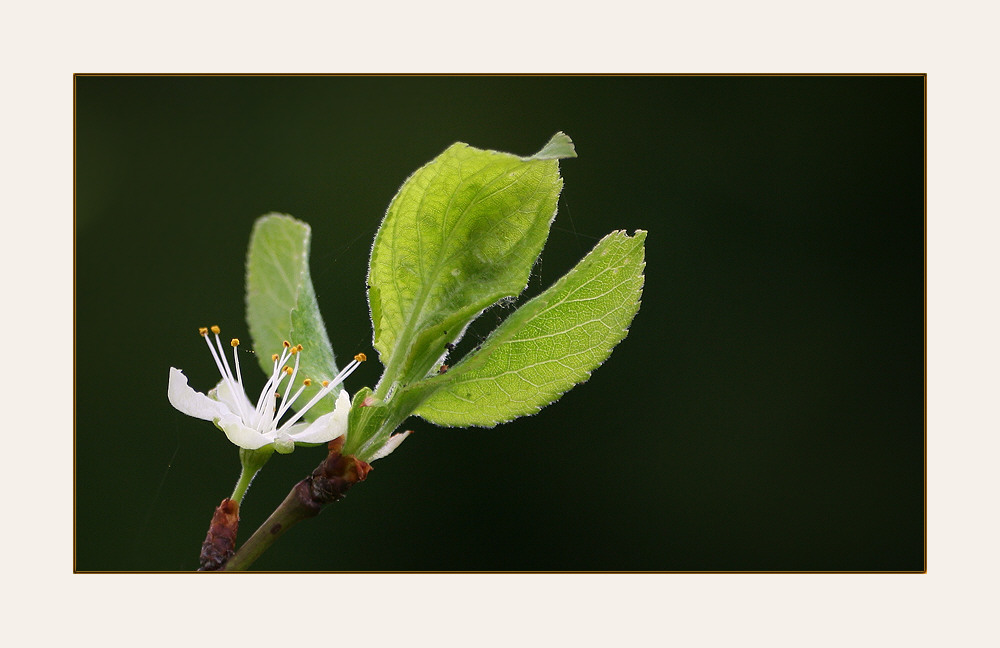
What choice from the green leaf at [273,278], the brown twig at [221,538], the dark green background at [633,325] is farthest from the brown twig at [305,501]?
the dark green background at [633,325]

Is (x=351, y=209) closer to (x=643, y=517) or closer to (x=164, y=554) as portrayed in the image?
(x=164, y=554)

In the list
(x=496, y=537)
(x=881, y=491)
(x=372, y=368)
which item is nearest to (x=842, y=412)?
(x=881, y=491)

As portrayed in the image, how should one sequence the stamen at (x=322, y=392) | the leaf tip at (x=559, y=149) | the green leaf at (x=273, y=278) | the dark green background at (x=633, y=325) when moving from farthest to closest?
the dark green background at (x=633, y=325) → the green leaf at (x=273, y=278) → the stamen at (x=322, y=392) → the leaf tip at (x=559, y=149)

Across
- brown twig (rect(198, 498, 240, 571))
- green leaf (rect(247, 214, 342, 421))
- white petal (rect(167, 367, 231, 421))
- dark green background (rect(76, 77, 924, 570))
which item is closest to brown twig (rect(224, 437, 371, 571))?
brown twig (rect(198, 498, 240, 571))

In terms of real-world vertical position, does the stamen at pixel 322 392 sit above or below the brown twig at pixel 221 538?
above

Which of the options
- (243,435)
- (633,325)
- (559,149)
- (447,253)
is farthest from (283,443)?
(633,325)

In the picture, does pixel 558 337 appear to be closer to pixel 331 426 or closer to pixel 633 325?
pixel 331 426

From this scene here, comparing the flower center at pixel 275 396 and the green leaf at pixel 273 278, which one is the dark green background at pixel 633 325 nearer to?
the green leaf at pixel 273 278
